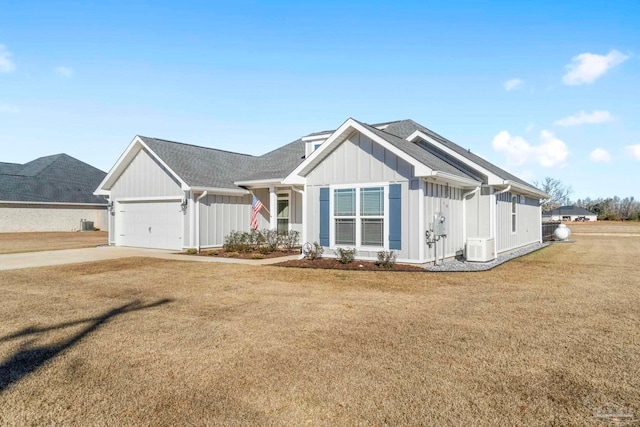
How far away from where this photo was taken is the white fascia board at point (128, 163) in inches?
664

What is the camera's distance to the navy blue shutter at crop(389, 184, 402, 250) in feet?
38.5

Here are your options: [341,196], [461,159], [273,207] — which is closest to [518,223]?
[461,159]

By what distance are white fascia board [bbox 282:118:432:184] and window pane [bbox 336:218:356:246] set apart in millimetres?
2164

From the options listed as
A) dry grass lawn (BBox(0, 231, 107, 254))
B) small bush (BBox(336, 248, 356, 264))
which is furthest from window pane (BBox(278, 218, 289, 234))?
dry grass lawn (BBox(0, 231, 107, 254))

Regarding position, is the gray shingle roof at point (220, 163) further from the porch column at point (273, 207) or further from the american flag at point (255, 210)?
the american flag at point (255, 210)

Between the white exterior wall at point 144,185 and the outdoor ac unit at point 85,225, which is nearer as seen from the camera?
the white exterior wall at point 144,185

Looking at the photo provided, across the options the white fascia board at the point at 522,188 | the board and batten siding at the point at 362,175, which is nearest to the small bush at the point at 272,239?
the board and batten siding at the point at 362,175

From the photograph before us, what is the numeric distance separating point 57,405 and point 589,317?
279 inches

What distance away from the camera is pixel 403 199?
11.7 m

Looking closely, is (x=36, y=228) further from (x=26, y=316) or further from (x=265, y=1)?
(x=26, y=316)

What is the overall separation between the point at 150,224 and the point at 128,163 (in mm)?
3257

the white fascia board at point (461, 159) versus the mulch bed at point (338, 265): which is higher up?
the white fascia board at point (461, 159)

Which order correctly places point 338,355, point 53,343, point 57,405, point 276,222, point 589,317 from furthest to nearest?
1. point 276,222
2. point 589,317
3. point 53,343
4. point 338,355
5. point 57,405

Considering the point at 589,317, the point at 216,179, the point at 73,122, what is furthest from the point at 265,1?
the point at 589,317
